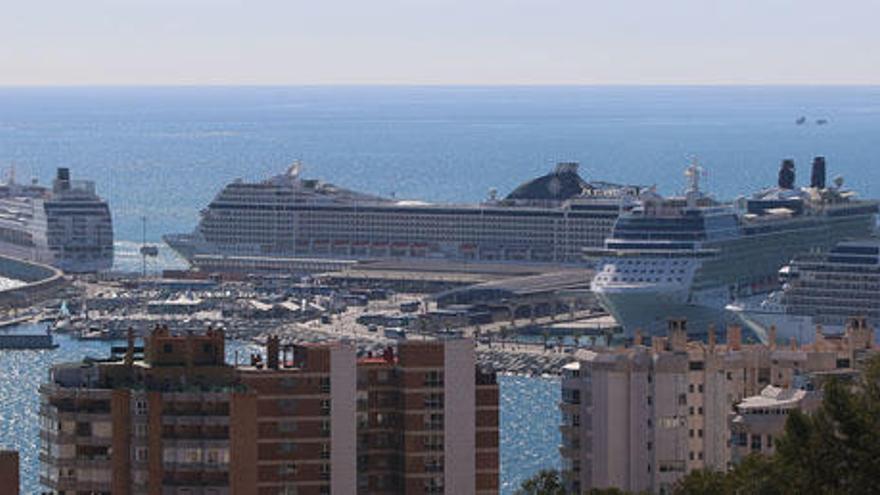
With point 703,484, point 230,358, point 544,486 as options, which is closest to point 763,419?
point 544,486

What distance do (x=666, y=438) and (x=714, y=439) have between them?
0.48 metres

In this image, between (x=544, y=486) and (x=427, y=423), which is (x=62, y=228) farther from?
(x=544, y=486)

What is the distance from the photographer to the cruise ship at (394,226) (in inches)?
3723

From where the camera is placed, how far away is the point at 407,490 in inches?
1248

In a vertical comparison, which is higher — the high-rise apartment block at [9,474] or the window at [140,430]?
the high-rise apartment block at [9,474]

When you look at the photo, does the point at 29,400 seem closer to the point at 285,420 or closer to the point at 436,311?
the point at 436,311

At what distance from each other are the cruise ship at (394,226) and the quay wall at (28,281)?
14.6 ft

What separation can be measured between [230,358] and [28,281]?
2891 cm

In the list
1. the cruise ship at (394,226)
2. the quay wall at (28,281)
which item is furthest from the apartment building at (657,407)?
the cruise ship at (394,226)

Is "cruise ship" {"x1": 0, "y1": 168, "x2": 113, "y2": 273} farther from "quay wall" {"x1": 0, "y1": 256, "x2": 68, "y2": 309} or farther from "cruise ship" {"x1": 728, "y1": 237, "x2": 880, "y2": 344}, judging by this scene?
"cruise ship" {"x1": 728, "y1": 237, "x2": 880, "y2": 344}

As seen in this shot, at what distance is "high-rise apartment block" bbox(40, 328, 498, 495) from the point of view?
28.8m

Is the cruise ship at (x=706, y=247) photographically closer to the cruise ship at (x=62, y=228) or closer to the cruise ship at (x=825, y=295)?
the cruise ship at (x=825, y=295)

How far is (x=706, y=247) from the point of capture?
78.1 meters

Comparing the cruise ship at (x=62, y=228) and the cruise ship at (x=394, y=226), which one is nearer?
the cruise ship at (x=394, y=226)
